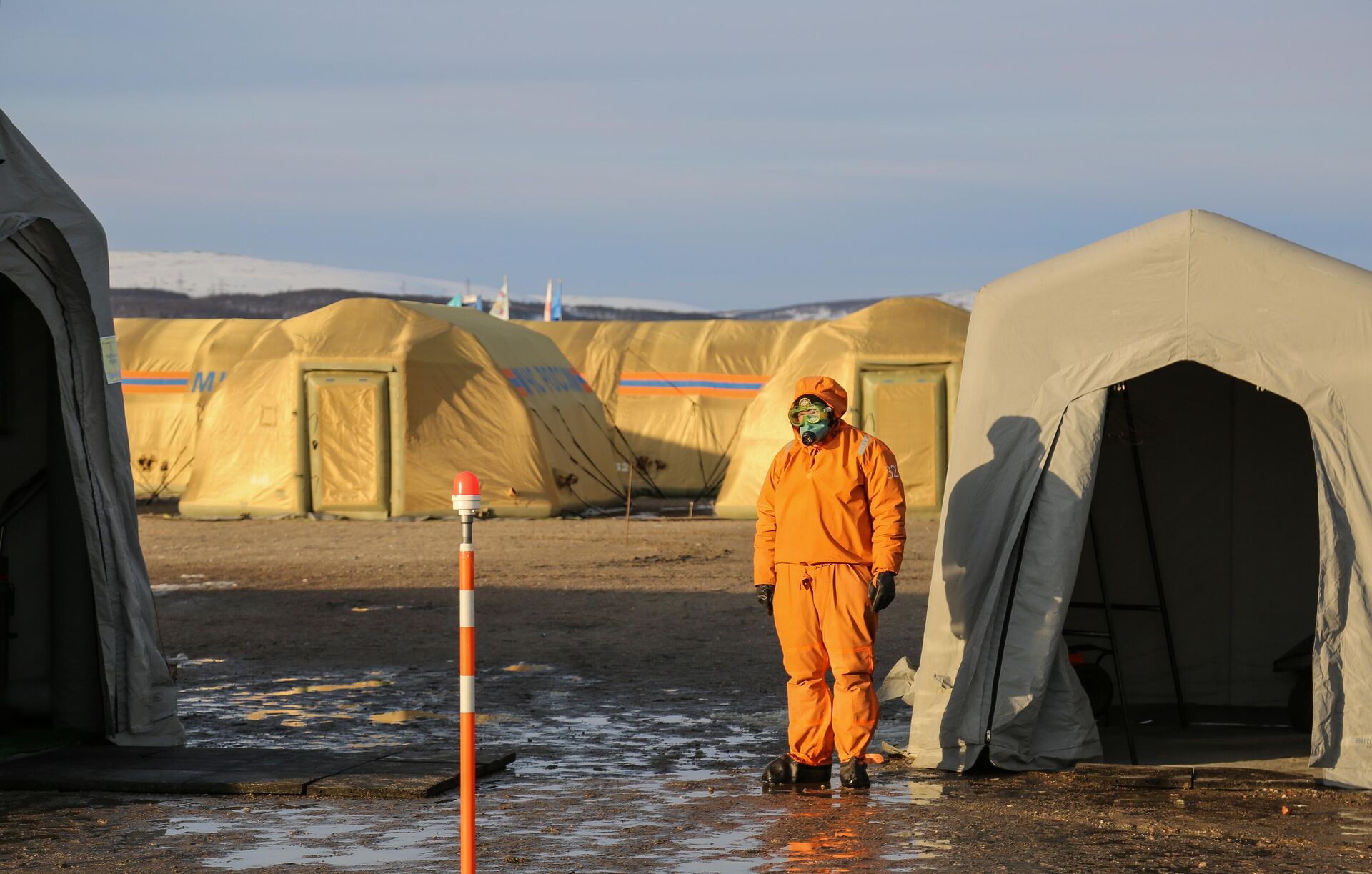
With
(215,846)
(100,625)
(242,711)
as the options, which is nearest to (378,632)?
(242,711)

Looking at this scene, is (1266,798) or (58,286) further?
(58,286)

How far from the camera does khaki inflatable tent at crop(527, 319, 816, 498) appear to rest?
28516 millimetres

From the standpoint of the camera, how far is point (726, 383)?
29.2 metres

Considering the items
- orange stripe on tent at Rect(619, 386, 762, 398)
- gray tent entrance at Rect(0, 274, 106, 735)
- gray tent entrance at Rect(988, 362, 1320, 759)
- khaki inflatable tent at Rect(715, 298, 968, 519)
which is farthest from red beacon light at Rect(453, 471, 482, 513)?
orange stripe on tent at Rect(619, 386, 762, 398)

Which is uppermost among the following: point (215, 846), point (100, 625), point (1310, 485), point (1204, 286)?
point (1204, 286)

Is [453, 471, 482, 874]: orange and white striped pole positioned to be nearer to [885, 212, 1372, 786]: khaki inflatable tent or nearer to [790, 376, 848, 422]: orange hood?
[790, 376, 848, 422]: orange hood

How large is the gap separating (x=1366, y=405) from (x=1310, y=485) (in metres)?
2.00

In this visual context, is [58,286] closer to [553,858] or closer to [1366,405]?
[553,858]

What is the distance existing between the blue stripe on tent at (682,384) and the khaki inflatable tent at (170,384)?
6282mm

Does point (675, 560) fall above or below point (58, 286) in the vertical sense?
below

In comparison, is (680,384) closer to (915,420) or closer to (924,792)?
(915,420)

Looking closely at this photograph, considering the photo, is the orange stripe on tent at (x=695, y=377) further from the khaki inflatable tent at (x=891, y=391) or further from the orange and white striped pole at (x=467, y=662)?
the orange and white striped pole at (x=467, y=662)

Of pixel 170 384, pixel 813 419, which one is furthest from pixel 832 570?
pixel 170 384

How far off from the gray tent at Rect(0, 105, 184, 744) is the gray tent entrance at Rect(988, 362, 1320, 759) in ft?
15.2
